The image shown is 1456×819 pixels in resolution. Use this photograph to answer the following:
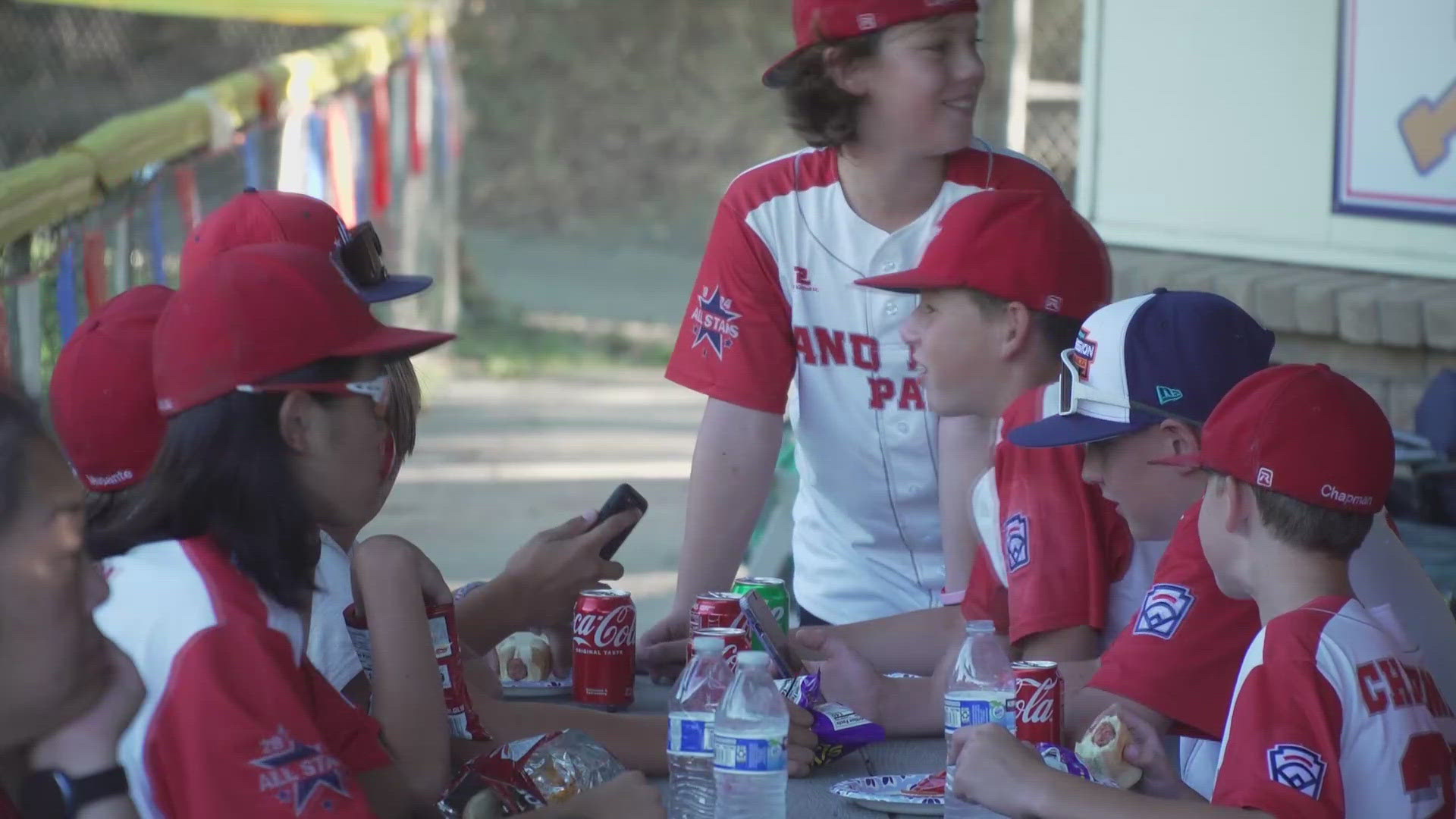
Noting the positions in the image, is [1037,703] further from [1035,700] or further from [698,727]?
[698,727]

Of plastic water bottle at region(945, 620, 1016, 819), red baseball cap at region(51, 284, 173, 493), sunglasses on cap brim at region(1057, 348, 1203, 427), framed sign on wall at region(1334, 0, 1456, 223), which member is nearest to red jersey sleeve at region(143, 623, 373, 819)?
red baseball cap at region(51, 284, 173, 493)

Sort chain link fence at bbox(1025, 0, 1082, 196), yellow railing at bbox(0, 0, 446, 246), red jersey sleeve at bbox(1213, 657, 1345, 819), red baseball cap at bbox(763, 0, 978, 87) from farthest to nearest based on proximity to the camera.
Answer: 1. chain link fence at bbox(1025, 0, 1082, 196)
2. yellow railing at bbox(0, 0, 446, 246)
3. red baseball cap at bbox(763, 0, 978, 87)
4. red jersey sleeve at bbox(1213, 657, 1345, 819)

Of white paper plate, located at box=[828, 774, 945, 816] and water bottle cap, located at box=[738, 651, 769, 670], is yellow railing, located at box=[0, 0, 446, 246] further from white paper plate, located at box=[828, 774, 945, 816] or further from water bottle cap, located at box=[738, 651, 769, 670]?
white paper plate, located at box=[828, 774, 945, 816]

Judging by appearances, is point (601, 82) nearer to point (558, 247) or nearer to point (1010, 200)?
point (558, 247)

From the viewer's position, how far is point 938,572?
123 inches

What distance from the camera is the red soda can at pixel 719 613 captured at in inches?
98.6

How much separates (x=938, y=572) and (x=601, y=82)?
1425 centimetres

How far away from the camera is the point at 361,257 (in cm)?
272

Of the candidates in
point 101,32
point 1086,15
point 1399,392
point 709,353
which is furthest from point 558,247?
point 709,353

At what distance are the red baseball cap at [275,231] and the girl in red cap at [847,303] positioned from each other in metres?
0.60

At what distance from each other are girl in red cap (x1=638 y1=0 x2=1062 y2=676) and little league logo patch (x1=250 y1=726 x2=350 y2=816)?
48.5 inches

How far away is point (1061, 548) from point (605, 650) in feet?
2.36

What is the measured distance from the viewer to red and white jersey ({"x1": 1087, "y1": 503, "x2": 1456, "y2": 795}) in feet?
7.20

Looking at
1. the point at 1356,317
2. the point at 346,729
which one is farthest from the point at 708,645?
the point at 1356,317
